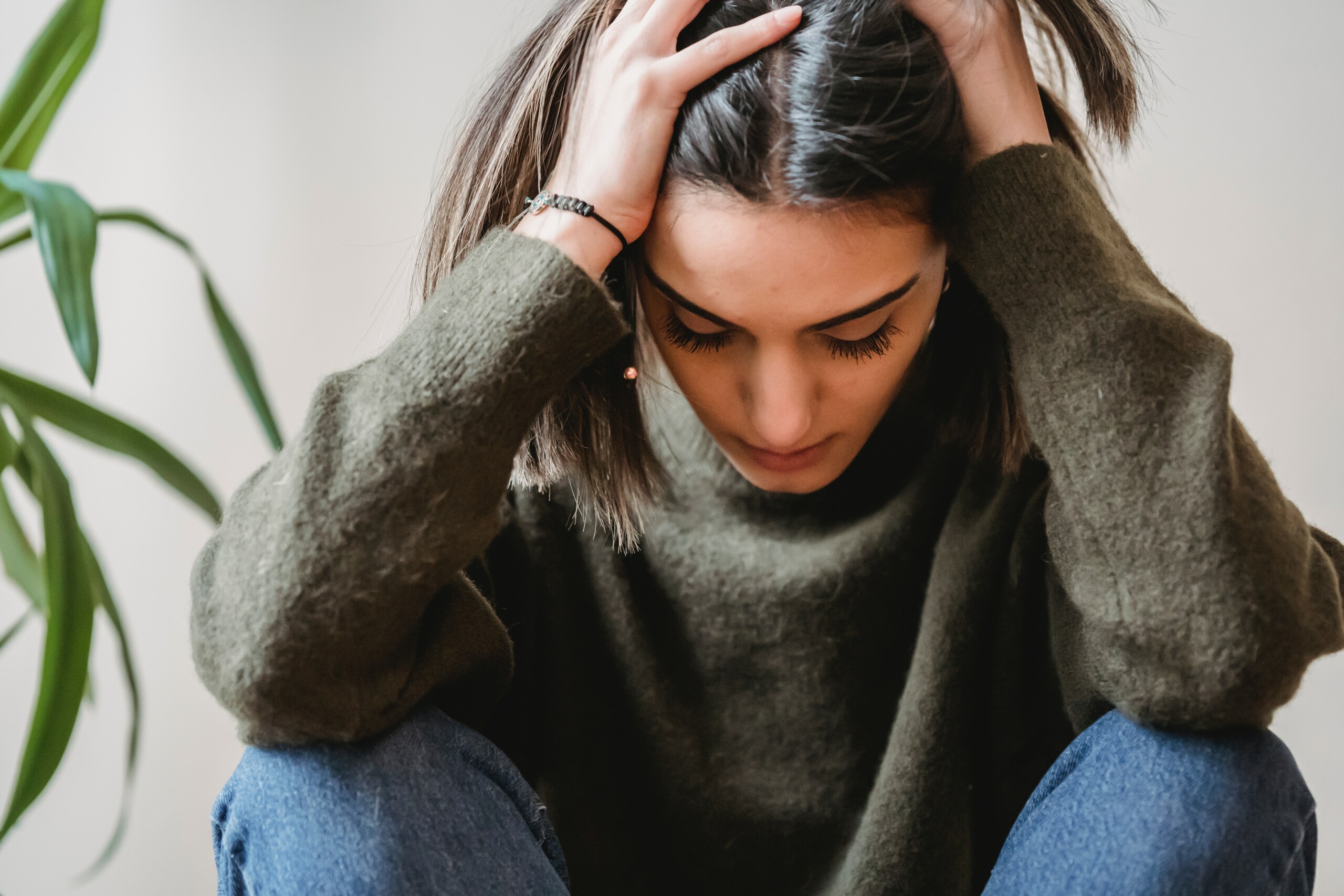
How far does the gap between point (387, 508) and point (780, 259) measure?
0.95 feet

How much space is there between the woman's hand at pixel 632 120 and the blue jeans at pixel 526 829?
0.34m

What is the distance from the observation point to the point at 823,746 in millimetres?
862

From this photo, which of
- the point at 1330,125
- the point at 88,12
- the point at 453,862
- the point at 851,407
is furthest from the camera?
the point at 1330,125

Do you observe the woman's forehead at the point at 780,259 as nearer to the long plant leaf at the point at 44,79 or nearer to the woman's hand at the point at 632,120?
the woman's hand at the point at 632,120

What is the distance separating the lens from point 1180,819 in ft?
1.93

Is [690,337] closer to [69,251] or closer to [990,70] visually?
[990,70]

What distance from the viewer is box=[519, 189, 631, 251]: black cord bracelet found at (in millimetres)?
676

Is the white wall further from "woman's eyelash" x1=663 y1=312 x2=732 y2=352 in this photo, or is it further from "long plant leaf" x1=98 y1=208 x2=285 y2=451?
"woman's eyelash" x1=663 y1=312 x2=732 y2=352

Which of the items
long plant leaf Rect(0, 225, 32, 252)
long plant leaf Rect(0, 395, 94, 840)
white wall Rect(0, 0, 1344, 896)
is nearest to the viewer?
long plant leaf Rect(0, 395, 94, 840)

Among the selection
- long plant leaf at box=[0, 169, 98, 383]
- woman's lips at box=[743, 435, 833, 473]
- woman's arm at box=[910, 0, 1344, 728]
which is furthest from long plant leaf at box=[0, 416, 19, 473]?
woman's arm at box=[910, 0, 1344, 728]

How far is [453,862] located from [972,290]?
584 millimetres

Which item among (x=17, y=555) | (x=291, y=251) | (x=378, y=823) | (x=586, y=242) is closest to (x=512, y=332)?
(x=586, y=242)

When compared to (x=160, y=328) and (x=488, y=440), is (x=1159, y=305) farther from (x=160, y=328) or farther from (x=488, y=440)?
(x=160, y=328)

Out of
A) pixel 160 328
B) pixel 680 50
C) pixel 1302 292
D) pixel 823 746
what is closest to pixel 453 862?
pixel 823 746
